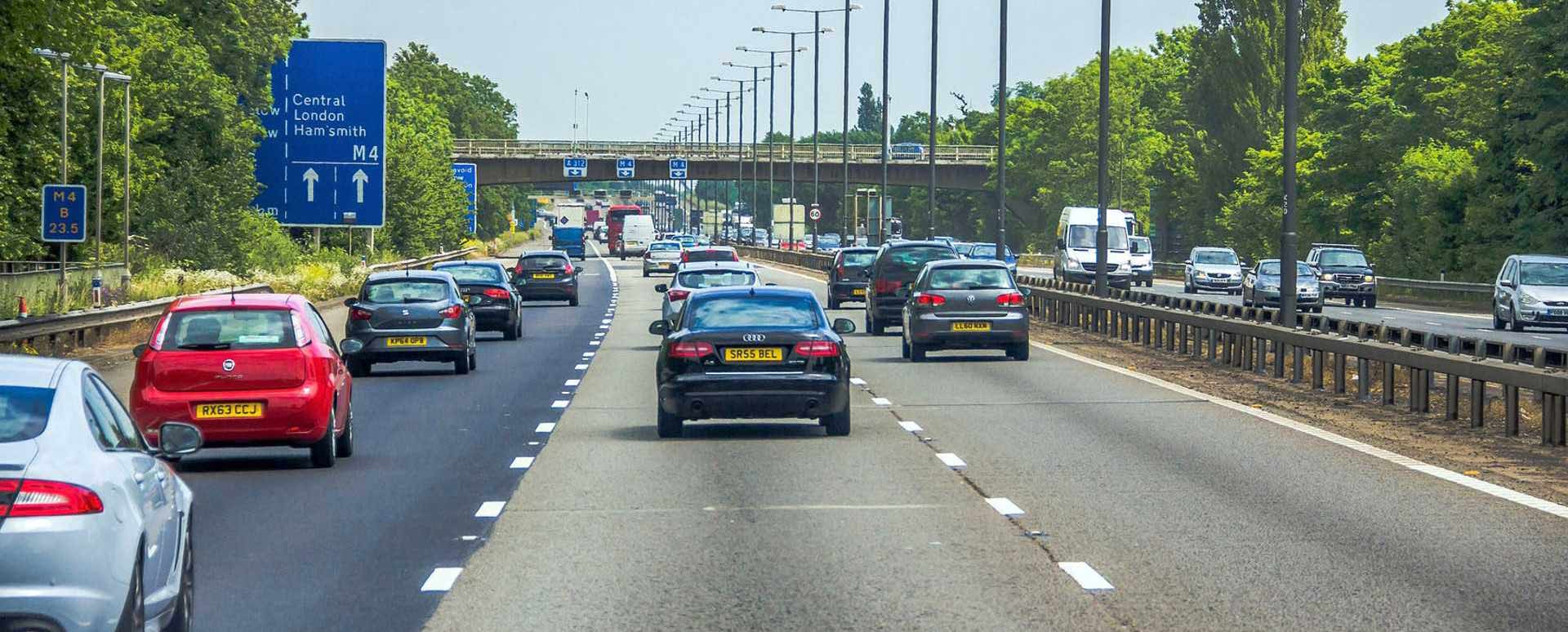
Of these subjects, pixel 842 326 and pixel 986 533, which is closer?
pixel 986 533

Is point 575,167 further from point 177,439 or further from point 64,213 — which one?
point 177,439

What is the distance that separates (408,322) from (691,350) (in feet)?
32.4

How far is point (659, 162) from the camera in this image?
128m

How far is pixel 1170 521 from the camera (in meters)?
12.8

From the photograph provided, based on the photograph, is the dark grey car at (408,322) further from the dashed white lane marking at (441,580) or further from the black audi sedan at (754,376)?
the dashed white lane marking at (441,580)

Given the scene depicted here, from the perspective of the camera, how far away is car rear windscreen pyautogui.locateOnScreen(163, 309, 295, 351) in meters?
16.4

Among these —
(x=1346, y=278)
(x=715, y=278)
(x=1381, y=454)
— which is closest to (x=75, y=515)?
(x=1381, y=454)

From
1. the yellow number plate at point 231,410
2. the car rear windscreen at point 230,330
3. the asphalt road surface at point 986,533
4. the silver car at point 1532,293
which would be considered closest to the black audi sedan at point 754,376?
the asphalt road surface at point 986,533

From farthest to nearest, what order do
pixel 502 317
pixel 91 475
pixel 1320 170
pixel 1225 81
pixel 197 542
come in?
pixel 1225 81 < pixel 1320 170 < pixel 502 317 < pixel 197 542 < pixel 91 475

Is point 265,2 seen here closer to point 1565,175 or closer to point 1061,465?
point 1565,175

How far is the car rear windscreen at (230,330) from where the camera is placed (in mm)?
16438

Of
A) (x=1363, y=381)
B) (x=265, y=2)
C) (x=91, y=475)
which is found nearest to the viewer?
(x=91, y=475)

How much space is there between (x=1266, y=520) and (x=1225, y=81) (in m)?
91.7

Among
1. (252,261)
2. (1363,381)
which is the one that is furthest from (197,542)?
(252,261)
